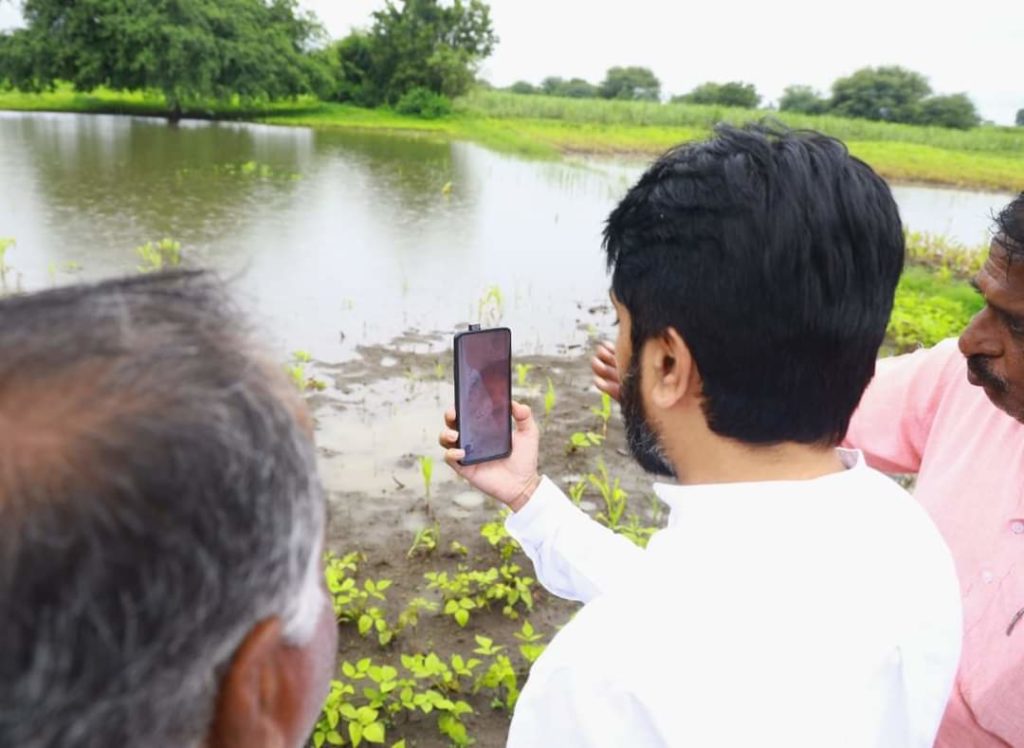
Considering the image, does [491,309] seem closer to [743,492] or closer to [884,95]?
[743,492]

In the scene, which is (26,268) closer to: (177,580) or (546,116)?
(177,580)

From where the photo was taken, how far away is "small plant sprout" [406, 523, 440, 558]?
3465mm

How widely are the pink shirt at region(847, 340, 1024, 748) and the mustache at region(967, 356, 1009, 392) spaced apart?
3.3 inches

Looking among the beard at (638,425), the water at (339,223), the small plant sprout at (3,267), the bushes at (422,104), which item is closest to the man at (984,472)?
the beard at (638,425)

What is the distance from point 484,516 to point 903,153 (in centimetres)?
2444

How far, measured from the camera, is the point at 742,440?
1.13 metres

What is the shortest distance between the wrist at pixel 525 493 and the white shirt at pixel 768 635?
1.97 feet

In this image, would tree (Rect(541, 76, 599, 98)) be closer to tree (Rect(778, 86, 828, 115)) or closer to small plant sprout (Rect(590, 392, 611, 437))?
tree (Rect(778, 86, 828, 115))

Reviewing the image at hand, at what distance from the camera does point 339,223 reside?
33.0ft

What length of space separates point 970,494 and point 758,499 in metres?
0.85

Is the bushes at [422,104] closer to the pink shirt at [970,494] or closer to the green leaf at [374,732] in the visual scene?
the green leaf at [374,732]

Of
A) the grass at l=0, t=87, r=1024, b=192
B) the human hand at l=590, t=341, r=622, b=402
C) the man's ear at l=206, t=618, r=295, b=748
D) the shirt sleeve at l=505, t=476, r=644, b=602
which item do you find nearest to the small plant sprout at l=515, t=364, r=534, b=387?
the human hand at l=590, t=341, r=622, b=402

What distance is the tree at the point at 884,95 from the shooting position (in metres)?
44.5

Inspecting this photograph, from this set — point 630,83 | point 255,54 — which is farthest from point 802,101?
point 255,54
